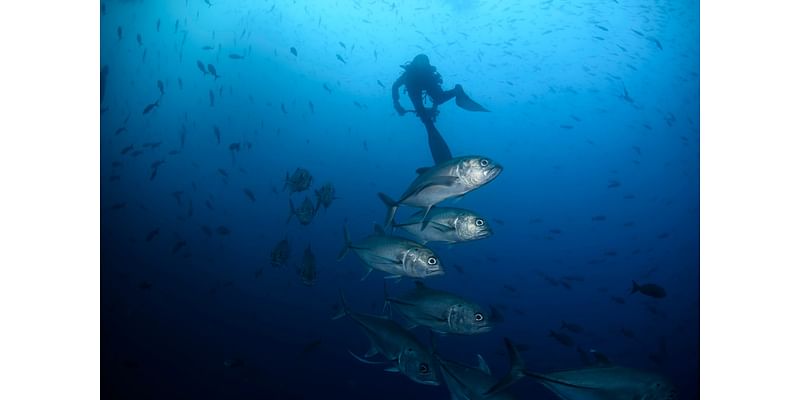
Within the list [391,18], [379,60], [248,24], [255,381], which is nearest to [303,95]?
[379,60]

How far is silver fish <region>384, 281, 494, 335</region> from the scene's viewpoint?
3539mm

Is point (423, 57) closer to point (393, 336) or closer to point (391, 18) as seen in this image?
point (393, 336)

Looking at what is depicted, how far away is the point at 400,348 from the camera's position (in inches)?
146

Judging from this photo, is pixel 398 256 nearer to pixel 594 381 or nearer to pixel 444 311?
pixel 444 311

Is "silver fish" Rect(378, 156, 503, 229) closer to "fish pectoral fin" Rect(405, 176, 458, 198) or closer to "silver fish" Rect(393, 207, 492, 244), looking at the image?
"fish pectoral fin" Rect(405, 176, 458, 198)

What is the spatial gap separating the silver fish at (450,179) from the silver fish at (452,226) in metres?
0.13

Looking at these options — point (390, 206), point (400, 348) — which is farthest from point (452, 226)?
point (400, 348)

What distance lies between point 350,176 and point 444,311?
46.9ft

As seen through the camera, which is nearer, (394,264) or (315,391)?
(394,264)

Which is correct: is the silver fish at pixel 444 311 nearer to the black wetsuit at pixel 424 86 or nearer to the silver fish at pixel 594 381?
the silver fish at pixel 594 381

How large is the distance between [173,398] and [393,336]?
873cm

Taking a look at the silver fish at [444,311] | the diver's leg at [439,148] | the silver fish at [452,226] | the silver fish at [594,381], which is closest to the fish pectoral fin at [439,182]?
the silver fish at [452,226]

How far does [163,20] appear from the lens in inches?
246

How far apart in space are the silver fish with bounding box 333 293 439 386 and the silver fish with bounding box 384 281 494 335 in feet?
0.67
